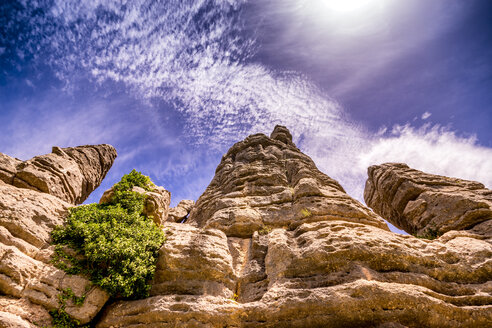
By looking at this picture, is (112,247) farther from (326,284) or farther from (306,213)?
(306,213)

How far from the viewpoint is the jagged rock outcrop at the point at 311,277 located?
352 inches

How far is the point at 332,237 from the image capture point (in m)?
11.9

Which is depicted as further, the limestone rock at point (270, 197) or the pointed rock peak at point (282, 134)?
the pointed rock peak at point (282, 134)

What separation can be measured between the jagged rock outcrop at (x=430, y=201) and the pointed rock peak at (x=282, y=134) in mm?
12352

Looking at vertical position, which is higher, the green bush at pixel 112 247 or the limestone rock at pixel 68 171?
the limestone rock at pixel 68 171

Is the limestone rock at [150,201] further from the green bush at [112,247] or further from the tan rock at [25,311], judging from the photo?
the tan rock at [25,311]

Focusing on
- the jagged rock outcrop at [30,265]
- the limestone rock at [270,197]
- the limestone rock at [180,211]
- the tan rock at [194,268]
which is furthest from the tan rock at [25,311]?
the limestone rock at [180,211]

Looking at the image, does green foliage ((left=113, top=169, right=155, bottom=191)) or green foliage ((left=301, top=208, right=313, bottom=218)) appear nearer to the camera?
green foliage ((left=301, top=208, right=313, bottom=218))

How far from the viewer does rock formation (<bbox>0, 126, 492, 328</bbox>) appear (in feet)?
29.3

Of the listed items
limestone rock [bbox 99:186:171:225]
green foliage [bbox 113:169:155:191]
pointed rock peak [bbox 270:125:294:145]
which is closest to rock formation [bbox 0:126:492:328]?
limestone rock [bbox 99:186:171:225]

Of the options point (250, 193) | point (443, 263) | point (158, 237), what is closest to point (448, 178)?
point (443, 263)

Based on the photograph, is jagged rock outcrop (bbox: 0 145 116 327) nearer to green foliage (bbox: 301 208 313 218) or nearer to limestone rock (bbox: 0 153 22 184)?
limestone rock (bbox: 0 153 22 184)

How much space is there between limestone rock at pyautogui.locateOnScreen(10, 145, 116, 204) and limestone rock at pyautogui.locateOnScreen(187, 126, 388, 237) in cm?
1102

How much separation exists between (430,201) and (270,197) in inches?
509
